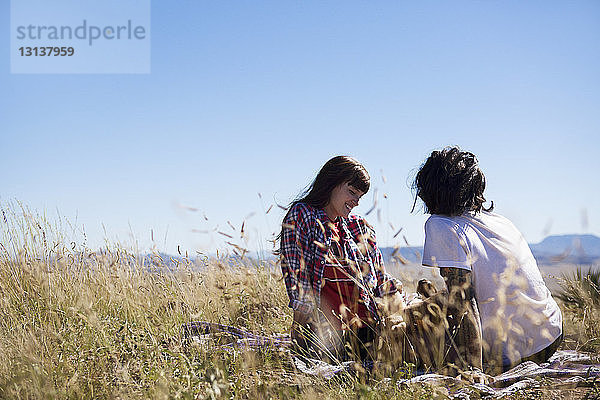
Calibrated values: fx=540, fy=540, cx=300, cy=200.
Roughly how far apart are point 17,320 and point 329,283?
8.28ft

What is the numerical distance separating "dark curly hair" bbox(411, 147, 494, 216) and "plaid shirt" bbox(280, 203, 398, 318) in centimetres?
47

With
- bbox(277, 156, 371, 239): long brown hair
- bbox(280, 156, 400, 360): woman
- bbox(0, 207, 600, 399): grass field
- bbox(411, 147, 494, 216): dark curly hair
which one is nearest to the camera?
bbox(0, 207, 600, 399): grass field

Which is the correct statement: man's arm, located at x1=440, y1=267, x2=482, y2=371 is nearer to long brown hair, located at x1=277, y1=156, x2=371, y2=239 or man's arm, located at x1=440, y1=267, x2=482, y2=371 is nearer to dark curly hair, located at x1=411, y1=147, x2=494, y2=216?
dark curly hair, located at x1=411, y1=147, x2=494, y2=216

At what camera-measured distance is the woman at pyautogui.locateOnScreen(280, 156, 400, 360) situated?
3.24m

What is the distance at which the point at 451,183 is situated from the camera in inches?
122

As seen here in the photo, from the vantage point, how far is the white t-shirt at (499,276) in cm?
295

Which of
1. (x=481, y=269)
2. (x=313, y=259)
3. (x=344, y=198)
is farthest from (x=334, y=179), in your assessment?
(x=481, y=269)

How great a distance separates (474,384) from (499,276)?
0.61 metres

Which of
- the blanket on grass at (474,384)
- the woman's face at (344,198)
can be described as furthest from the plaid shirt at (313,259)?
the blanket on grass at (474,384)

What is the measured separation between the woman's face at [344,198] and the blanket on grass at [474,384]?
939 mm

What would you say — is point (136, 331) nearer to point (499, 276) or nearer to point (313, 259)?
point (313, 259)

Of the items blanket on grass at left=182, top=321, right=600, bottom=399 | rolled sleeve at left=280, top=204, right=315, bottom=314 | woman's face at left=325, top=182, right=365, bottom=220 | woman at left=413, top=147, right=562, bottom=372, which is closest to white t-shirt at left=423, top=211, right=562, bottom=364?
woman at left=413, top=147, right=562, bottom=372

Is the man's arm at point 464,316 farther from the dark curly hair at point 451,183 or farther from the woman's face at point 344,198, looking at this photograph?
the woman's face at point 344,198

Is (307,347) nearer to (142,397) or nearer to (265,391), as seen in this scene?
(265,391)
